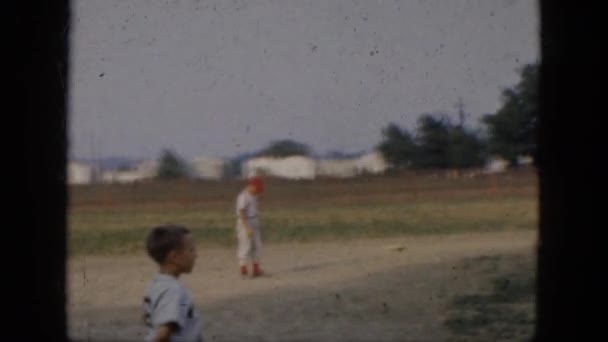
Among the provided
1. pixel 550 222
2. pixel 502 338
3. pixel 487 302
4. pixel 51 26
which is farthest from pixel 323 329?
pixel 51 26

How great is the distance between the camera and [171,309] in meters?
3.03

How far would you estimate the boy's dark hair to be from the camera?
3178mm

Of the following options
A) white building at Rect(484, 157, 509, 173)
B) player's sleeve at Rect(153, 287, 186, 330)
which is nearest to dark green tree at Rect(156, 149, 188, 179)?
white building at Rect(484, 157, 509, 173)

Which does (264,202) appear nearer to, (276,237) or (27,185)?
(276,237)

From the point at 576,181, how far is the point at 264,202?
2992cm

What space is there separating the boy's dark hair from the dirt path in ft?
11.7

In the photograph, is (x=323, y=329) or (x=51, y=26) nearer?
(x=51, y=26)

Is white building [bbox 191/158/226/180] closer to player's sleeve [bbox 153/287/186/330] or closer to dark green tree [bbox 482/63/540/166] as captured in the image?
dark green tree [bbox 482/63/540/166]

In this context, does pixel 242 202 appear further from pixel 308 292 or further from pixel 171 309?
pixel 171 309

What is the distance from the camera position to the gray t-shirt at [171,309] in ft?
9.94

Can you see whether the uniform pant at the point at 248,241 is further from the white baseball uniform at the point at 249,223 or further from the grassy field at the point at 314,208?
the grassy field at the point at 314,208

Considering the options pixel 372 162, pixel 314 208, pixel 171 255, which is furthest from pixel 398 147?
A: pixel 171 255

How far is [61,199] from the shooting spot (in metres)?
3.75

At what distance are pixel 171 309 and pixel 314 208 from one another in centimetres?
2740
